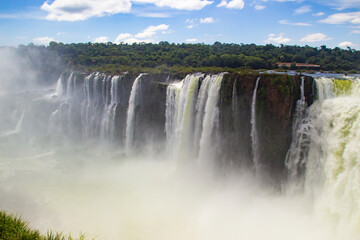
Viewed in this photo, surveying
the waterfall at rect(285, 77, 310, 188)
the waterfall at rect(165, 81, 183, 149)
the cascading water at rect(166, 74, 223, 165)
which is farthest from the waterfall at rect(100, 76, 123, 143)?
the waterfall at rect(285, 77, 310, 188)

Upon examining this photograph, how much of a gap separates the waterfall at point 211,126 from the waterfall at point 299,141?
442 cm

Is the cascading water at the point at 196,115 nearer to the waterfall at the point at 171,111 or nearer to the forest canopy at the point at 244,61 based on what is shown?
the waterfall at the point at 171,111

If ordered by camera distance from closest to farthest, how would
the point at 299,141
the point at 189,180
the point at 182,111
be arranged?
the point at 299,141 < the point at 189,180 < the point at 182,111

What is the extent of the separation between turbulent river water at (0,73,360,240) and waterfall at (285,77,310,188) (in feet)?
0.16

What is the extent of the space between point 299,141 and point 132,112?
13.1 metres

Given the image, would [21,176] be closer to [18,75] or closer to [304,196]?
[304,196]

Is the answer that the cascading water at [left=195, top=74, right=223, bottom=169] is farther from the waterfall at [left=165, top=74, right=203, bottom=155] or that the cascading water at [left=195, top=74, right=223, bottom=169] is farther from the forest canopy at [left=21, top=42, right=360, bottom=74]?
the forest canopy at [left=21, top=42, right=360, bottom=74]

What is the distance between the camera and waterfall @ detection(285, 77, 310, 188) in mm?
13859

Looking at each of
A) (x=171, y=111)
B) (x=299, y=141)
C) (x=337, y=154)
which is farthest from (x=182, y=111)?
(x=337, y=154)

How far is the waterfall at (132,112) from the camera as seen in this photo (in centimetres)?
2253

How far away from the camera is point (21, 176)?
19.2m

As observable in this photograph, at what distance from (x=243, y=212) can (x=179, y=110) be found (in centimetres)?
765

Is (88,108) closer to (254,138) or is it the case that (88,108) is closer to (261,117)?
(254,138)

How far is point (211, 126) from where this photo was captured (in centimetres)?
1708
